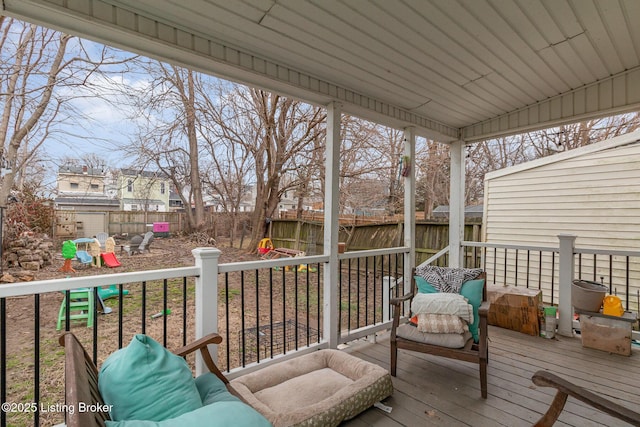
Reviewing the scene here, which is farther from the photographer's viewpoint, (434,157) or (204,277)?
(434,157)

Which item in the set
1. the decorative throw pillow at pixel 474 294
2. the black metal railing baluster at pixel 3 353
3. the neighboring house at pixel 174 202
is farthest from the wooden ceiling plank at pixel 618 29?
the neighboring house at pixel 174 202

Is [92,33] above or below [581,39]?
below

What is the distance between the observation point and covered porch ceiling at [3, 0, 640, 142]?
5.95 feet

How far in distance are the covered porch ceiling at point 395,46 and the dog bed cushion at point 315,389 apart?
2.23m

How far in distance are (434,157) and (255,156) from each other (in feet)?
16.7

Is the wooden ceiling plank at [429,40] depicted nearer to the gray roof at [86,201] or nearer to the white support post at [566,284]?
the white support post at [566,284]

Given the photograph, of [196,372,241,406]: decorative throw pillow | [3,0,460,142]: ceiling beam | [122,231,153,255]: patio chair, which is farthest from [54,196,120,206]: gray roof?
[196,372,241,406]: decorative throw pillow

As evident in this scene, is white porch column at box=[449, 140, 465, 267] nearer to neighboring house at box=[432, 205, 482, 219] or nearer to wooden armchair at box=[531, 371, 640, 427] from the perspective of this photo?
wooden armchair at box=[531, 371, 640, 427]

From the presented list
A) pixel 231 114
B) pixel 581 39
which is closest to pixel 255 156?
pixel 231 114

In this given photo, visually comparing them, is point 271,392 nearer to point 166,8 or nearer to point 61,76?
point 166,8

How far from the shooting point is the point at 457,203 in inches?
169

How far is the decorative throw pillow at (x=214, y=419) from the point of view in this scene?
1010mm

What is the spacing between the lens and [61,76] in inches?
202

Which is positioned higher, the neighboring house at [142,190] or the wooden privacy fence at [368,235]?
the neighboring house at [142,190]
